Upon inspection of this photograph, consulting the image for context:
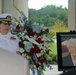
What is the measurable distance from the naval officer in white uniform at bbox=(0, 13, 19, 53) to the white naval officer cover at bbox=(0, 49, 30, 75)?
0.54 metres

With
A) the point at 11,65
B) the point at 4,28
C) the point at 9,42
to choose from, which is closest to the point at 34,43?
the point at 9,42

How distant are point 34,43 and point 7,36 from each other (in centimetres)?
27

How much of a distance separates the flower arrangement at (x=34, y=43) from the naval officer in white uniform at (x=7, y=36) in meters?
0.05

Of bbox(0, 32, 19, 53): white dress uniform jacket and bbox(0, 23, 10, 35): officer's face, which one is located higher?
bbox(0, 23, 10, 35): officer's face

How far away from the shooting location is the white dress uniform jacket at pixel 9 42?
4.94 ft

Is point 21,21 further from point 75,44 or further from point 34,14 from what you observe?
point 34,14

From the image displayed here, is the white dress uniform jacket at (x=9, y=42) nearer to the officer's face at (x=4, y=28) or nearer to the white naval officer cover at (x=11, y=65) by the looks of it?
the officer's face at (x=4, y=28)

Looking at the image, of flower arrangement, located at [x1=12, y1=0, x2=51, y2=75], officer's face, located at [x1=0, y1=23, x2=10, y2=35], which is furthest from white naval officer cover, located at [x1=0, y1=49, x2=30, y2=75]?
officer's face, located at [x1=0, y1=23, x2=10, y2=35]

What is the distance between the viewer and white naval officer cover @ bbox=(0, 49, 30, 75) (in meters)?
0.92

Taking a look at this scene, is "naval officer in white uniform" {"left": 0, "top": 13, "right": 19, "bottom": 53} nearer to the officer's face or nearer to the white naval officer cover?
the officer's face

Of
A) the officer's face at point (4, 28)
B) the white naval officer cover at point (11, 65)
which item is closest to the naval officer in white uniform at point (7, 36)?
the officer's face at point (4, 28)

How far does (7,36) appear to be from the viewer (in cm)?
160

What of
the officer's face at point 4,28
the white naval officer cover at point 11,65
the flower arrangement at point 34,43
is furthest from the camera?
the officer's face at point 4,28

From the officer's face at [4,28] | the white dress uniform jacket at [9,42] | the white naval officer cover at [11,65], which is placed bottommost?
the white naval officer cover at [11,65]
